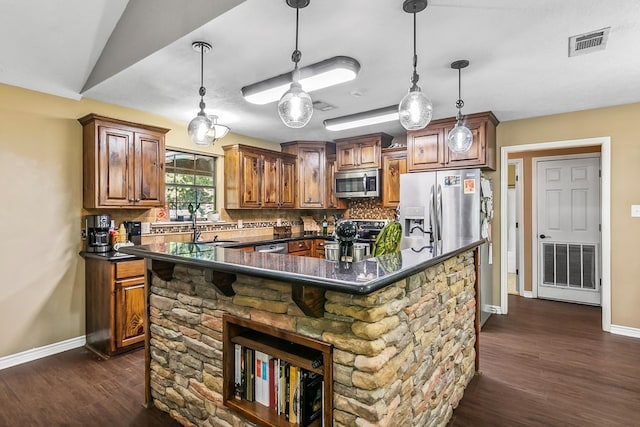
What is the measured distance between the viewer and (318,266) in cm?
154

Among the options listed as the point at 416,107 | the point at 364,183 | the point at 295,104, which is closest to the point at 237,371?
the point at 295,104

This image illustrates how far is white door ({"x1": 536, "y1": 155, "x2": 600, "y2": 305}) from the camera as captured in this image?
188 inches

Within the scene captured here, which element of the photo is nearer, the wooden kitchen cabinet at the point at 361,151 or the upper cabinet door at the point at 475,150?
the upper cabinet door at the point at 475,150

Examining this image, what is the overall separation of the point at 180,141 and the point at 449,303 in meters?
3.60

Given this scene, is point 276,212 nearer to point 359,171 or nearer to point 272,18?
point 359,171

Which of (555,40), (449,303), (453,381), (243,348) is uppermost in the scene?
(555,40)

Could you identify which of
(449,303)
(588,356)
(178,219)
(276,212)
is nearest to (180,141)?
(178,219)

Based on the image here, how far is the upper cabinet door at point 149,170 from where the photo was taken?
140 inches

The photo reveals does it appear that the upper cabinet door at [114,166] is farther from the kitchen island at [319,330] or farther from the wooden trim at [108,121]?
the kitchen island at [319,330]

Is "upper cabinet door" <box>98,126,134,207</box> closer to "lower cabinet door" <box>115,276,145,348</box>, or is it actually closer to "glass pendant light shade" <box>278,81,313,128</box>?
"lower cabinet door" <box>115,276,145,348</box>

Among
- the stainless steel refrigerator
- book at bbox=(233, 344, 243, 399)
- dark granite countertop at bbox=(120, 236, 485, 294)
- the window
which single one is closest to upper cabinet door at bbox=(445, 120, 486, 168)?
the stainless steel refrigerator

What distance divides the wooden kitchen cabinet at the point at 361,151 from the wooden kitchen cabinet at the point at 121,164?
8.45 feet

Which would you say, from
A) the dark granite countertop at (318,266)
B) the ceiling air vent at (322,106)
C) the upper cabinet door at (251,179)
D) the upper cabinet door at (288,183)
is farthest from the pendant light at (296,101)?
the upper cabinet door at (288,183)

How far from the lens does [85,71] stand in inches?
121
